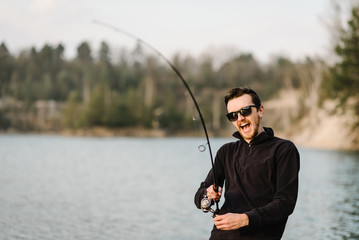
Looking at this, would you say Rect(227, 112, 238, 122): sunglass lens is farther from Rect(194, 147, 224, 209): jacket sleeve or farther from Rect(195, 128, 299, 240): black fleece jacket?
Rect(194, 147, 224, 209): jacket sleeve

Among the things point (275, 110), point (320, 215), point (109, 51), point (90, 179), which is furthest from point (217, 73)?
point (320, 215)

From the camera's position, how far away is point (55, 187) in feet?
51.8

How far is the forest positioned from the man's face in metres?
60.4

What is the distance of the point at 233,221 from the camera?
9.23ft

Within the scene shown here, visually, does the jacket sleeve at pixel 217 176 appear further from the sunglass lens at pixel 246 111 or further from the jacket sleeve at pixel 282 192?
the jacket sleeve at pixel 282 192

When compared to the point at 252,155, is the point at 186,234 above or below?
below

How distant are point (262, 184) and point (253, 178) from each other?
→ 0.06 metres

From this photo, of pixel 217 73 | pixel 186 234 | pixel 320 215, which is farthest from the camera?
pixel 217 73

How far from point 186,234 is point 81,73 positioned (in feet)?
305

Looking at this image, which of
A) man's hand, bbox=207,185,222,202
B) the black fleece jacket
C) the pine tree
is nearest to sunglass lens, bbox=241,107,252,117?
the black fleece jacket

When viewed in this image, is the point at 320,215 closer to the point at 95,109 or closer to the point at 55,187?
the point at 55,187

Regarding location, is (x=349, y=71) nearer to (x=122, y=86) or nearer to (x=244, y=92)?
(x=244, y=92)

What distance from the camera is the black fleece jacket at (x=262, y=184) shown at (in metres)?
2.84

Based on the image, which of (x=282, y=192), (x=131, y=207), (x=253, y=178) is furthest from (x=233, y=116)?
(x=131, y=207)
